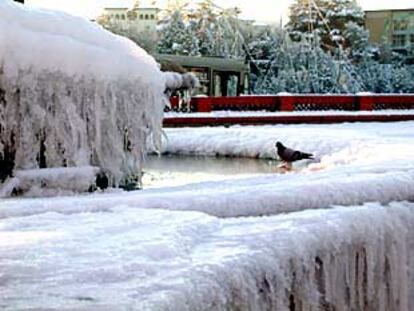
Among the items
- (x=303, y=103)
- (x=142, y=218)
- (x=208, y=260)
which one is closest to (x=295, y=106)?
(x=303, y=103)

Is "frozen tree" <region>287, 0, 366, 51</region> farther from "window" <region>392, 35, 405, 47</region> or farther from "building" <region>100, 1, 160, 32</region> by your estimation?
"building" <region>100, 1, 160, 32</region>

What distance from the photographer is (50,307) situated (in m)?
2.09

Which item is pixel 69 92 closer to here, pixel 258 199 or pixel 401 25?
pixel 258 199

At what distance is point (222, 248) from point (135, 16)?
29.7 metres

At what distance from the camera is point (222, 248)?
287cm

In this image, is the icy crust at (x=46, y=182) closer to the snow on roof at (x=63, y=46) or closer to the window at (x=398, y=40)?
the snow on roof at (x=63, y=46)

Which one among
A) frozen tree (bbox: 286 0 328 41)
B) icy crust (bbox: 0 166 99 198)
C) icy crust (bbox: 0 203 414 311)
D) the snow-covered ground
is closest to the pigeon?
the snow-covered ground

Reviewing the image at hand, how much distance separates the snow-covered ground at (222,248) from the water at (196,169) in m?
2.13

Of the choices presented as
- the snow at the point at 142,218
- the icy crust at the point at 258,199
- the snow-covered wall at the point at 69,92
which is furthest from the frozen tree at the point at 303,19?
the icy crust at the point at 258,199

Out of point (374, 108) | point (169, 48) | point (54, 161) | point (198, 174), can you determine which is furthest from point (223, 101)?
point (54, 161)

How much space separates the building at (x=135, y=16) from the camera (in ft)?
93.2

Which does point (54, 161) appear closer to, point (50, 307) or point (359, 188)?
point (359, 188)

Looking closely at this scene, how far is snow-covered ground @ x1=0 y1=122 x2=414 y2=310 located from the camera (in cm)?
230

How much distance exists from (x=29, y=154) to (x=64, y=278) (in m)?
3.57
